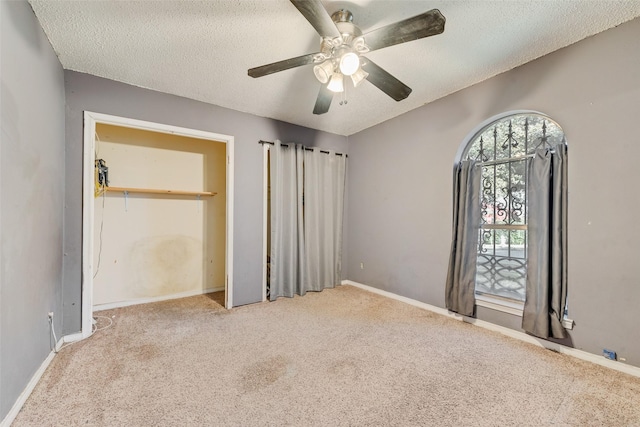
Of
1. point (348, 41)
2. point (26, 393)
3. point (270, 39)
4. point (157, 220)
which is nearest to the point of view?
point (26, 393)

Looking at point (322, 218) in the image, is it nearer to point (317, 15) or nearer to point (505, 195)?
point (505, 195)

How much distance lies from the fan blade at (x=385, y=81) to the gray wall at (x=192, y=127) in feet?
6.01

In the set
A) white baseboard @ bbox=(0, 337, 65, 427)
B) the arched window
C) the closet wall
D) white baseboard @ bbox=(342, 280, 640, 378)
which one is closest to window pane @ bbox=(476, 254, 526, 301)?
the arched window

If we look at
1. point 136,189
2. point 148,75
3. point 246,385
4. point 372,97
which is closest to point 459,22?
point 372,97

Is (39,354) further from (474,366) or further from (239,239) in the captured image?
(474,366)

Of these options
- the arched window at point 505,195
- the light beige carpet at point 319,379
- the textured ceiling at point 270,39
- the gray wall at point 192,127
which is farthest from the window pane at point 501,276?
the gray wall at point 192,127

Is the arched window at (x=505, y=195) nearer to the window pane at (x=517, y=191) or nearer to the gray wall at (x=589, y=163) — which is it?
the window pane at (x=517, y=191)

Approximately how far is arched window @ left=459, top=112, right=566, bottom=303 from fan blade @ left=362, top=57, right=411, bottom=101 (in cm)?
121

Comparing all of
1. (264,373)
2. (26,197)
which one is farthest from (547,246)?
(26,197)

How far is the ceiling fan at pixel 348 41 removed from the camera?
1.40 meters

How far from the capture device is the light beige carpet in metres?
1.44

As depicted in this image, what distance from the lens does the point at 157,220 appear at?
353 centimetres

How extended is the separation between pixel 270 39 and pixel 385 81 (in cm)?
91

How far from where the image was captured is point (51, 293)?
2045 mm
